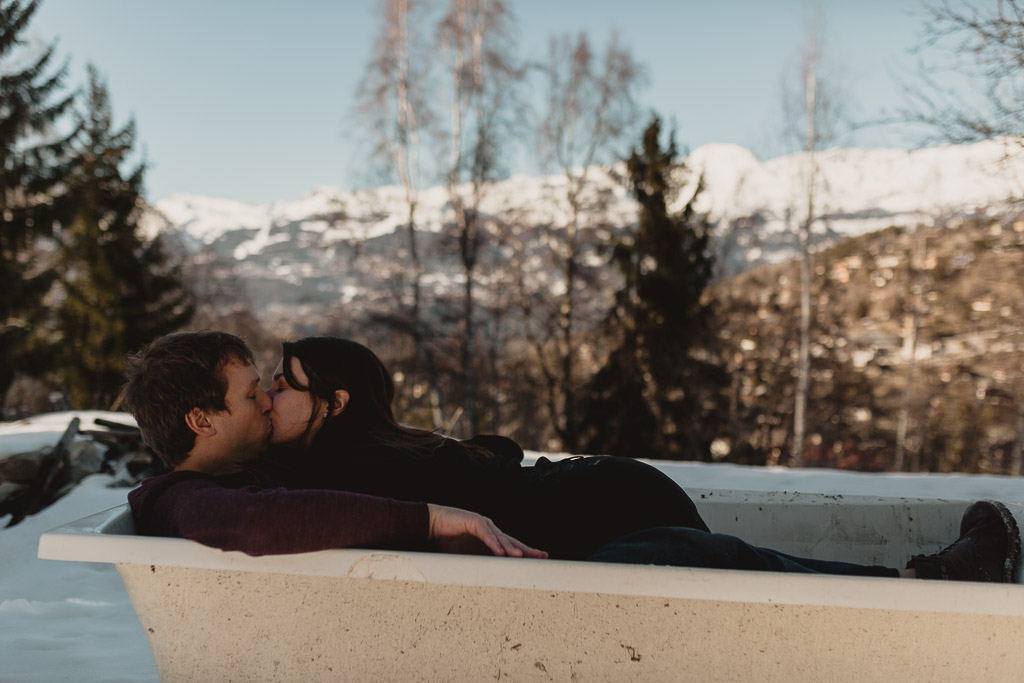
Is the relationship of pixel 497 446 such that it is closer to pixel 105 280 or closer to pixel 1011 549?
pixel 1011 549

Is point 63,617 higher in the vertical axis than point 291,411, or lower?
lower

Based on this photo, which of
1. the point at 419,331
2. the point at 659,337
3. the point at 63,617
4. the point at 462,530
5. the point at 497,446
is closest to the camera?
the point at 462,530

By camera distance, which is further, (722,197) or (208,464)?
(722,197)

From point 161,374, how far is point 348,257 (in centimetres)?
A: 1087

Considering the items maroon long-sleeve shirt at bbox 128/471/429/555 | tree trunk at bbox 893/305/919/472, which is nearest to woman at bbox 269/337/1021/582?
maroon long-sleeve shirt at bbox 128/471/429/555

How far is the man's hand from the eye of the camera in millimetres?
1319

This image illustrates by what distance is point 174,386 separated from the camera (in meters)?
1.48

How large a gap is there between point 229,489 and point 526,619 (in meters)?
0.59

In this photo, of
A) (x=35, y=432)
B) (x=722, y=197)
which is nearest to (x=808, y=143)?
(x=722, y=197)

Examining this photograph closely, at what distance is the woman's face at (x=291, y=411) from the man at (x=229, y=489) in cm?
2

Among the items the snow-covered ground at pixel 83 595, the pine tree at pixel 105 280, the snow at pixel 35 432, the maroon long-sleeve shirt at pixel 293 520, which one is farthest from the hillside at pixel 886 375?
the maroon long-sleeve shirt at pixel 293 520

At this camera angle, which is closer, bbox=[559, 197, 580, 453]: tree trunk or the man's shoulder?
the man's shoulder

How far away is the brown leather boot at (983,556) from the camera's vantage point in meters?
1.46

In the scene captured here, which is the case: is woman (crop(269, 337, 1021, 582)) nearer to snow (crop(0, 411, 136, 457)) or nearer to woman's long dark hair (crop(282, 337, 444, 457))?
woman's long dark hair (crop(282, 337, 444, 457))
